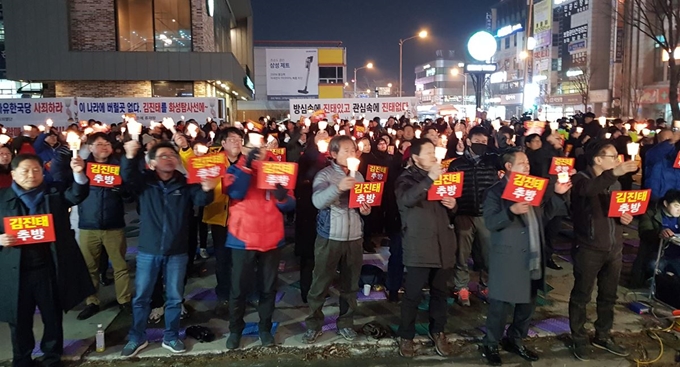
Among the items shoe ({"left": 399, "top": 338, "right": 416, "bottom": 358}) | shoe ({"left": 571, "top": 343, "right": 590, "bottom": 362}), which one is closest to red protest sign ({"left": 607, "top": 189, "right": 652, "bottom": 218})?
shoe ({"left": 571, "top": 343, "right": 590, "bottom": 362})

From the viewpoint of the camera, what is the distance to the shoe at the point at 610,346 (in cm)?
507

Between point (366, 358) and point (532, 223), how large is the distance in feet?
6.70

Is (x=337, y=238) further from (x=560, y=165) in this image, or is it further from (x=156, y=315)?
(x=560, y=165)

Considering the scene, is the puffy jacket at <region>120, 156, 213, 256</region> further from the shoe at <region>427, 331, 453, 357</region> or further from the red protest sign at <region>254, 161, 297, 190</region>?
the shoe at <region>427, 331, 453, 357</region>

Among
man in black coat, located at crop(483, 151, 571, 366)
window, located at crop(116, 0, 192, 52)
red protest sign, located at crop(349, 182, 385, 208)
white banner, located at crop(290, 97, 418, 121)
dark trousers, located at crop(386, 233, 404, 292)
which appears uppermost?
window, located at crop(116, 0, 192, 52)

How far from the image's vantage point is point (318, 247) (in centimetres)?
522

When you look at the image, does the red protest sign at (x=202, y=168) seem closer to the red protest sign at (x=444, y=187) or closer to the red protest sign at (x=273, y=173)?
the red protest sign at (x=273, y=173)

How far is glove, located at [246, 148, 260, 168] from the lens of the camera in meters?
4.89

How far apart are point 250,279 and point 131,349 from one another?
1.34 m

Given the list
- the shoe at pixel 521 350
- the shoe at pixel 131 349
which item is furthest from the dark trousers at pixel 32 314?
the shoe at pixel 521 350

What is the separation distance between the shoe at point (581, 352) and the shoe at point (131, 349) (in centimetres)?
427

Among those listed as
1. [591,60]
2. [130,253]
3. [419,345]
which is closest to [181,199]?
[419,345]

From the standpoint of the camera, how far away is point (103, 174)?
17.7 feet

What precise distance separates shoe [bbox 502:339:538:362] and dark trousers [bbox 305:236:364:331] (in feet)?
5.16
